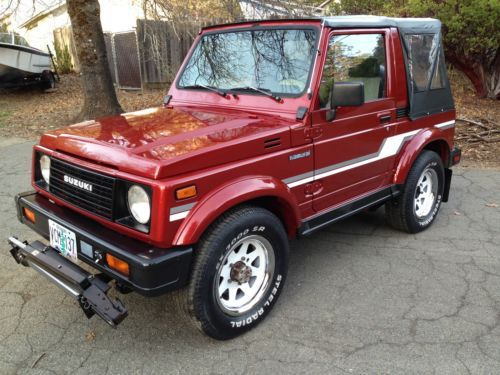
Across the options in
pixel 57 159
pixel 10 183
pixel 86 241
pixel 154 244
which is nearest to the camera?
pixel 154 244

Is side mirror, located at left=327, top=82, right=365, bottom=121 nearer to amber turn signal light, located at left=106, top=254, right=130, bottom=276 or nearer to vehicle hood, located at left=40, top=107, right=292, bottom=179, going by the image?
vehicle hood, located at left=40, top=107, right=292, bottom=179

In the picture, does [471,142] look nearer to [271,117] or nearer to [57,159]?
[271,117]

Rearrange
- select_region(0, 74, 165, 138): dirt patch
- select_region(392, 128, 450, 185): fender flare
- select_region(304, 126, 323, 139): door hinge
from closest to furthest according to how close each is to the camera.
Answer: select_region(304, 126, 323, 139): door hinge, select_region(392, 128, 450, 185): fender flare, select_region(0, 74, 165, 138): dirt patch

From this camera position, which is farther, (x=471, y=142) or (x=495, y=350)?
(x=471, y=142)

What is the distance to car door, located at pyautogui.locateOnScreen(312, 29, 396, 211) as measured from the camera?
128 inches

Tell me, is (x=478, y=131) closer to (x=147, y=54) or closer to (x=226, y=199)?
(x=226, y=199)

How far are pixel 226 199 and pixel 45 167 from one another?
145 centimetres

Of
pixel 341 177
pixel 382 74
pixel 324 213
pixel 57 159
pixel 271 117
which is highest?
Result: pixel 382 74

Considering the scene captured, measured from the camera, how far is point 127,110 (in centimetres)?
1108

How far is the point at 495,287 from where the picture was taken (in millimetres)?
3453

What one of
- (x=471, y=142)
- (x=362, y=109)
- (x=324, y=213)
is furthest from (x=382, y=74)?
(x=471, y=142)

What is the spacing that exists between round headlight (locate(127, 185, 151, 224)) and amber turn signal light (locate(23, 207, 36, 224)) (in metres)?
0.96

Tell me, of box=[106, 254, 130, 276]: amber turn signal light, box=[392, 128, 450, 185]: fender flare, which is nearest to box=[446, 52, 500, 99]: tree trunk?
box=[392, 128, 450, 185]: fender flare

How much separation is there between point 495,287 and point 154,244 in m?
2.64
